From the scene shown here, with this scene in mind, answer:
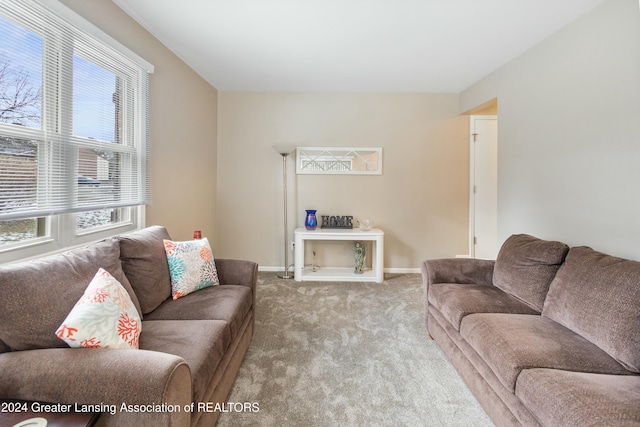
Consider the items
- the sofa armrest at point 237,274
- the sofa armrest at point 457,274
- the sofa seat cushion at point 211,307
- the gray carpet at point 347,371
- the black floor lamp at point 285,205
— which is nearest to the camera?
the gray carpet at point 347,371

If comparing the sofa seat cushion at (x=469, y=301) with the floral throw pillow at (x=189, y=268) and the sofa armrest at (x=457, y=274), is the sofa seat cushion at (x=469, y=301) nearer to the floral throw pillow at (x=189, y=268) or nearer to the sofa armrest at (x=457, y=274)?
the sofa armrest at (x=457, y=274)

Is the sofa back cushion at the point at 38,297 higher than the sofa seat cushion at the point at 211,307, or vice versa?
the sofa back cushion at the point at 38,297

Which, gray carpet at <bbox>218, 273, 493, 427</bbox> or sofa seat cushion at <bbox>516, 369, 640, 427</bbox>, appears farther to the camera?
gray carpet at <bbox>218, 273, 493, 427</bbox>

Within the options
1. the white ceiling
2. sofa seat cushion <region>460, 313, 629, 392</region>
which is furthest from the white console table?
sofa seat cushion <region>460, 313, 629, 392</region>

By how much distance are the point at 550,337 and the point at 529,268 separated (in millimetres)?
632

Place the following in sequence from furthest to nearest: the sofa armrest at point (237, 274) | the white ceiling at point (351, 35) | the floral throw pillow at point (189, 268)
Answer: the sofa armrest at point (237, 274)
the white ceiling at point (351, 35)
the floral throw pillow at point (189, 268)

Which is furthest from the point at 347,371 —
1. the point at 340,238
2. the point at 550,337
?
the point at 340,238

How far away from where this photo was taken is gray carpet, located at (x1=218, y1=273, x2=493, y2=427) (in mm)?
1598

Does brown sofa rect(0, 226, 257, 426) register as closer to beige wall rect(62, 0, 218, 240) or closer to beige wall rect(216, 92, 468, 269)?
beige wall rect(62, 0, 218, 240)

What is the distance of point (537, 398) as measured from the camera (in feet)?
3.85

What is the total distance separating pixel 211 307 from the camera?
5.99 feet

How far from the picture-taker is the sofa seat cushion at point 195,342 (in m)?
1.28

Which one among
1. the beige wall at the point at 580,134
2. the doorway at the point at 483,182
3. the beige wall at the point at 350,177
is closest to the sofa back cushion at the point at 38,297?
the beige wall at the point at 350,177

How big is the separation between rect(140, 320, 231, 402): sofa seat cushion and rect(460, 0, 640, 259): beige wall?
8.24ft
